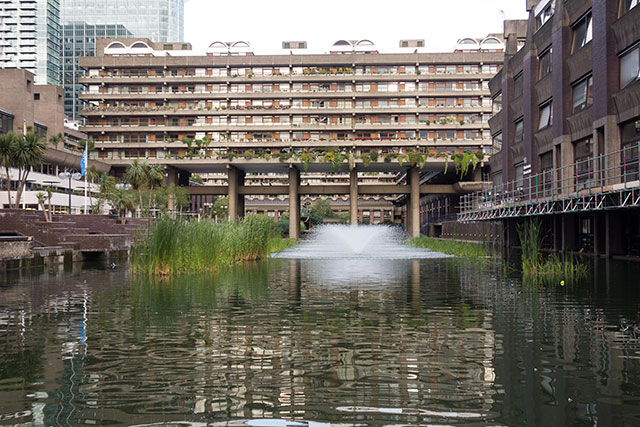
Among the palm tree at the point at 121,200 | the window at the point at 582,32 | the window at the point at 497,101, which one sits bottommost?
the palm tree at the point at 121,200

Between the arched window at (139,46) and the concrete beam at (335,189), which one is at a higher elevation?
the arched window at (139,46)

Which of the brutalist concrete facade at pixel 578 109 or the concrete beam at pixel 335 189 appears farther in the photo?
the concrete beam at pixel 335 189

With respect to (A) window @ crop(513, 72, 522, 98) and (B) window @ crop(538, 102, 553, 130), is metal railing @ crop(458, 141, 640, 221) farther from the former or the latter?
(A) window @ crop(513, 72, 522, 98)

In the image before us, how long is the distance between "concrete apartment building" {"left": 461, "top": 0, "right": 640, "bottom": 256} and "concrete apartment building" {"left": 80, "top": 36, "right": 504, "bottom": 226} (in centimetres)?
2898

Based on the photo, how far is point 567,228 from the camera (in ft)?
130

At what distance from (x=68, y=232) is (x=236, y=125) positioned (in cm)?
5151

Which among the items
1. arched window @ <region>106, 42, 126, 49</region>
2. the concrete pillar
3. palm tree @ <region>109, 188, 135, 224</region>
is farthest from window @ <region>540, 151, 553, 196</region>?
arched window @ <region>106, 42, 126, 49</region>

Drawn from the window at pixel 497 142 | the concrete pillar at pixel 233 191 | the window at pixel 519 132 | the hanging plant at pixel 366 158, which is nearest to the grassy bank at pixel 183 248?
the window at pixel 519 132

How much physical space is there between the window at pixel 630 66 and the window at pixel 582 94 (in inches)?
153

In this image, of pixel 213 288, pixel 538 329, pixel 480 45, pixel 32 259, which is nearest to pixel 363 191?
pixel 480 45

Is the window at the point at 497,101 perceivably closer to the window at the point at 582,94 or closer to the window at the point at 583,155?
the window at the point at 582,94

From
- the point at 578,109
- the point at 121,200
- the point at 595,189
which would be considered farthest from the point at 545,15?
the point at 121,200

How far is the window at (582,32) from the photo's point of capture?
3547 cm

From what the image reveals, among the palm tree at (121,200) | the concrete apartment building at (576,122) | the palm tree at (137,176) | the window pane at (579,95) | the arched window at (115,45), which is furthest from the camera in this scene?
the arched window at (115,45)
